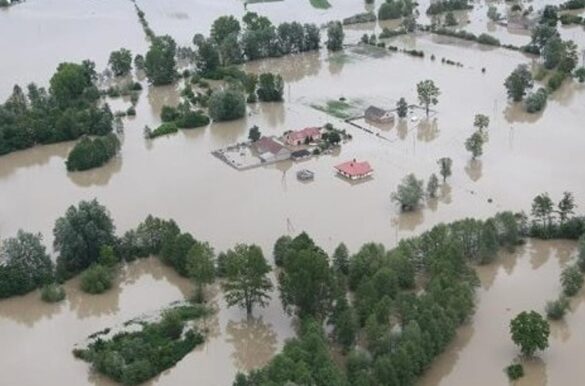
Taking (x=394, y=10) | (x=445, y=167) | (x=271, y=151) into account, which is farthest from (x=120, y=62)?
(x=445, y=167)

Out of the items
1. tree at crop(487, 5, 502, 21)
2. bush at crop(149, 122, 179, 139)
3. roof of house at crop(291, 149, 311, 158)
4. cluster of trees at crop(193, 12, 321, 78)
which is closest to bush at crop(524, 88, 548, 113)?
roof of house at crop(291, 149, 311, 158)

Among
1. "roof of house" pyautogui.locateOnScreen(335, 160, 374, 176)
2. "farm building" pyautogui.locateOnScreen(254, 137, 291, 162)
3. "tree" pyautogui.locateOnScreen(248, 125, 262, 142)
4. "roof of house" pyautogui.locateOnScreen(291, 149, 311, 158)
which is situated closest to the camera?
"roof of house" pyautogui.locateOnScreen(335, 160, 374, 176)

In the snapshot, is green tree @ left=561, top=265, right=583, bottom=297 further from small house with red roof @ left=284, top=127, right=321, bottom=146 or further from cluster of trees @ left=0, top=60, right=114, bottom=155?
cluster of trees @ left=0, top=60, right=114, bottom=155

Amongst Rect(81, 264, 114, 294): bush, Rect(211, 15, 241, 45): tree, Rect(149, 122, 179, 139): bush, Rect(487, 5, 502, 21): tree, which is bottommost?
Rect(81, 264, 114, 294): bush

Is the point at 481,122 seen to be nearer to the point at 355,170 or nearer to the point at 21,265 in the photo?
the point at 355,170

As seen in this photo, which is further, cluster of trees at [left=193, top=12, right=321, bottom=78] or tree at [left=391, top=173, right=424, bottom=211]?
cluster of trees at [left=193, top=12, right=321, bottom=78]
